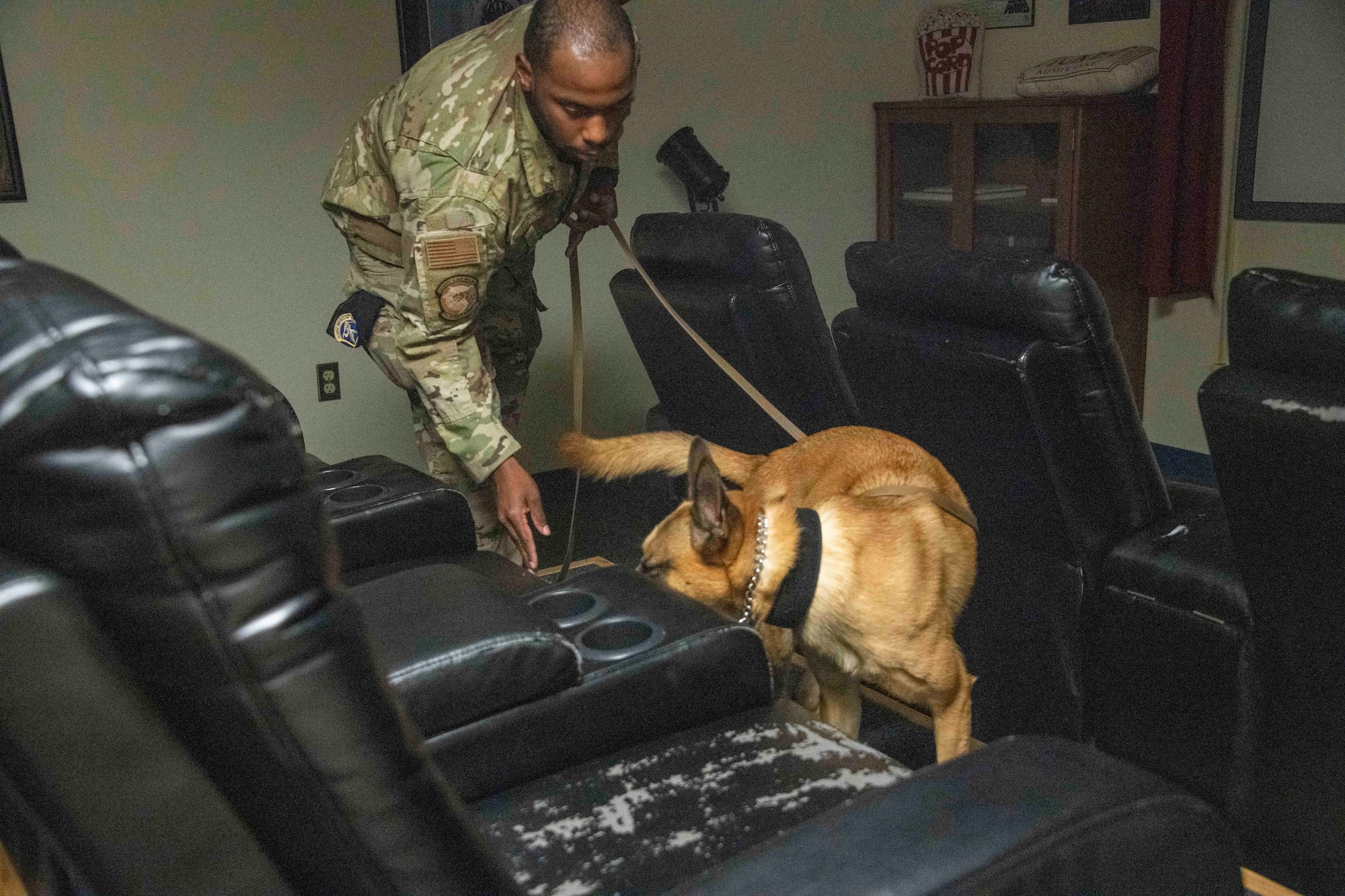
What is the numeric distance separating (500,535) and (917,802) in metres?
1.87

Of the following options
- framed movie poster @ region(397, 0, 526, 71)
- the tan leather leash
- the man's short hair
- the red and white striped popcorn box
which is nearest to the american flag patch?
the man's short hair

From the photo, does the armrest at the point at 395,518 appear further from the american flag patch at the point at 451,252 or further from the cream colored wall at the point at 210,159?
the cream colored wall at the point at 210,159

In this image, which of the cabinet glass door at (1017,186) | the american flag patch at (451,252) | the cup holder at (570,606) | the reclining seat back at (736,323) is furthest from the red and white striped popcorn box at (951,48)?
the cup holder at (570,606)

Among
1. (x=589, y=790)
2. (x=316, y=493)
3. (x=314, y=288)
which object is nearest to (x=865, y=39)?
(x=314, y=288)

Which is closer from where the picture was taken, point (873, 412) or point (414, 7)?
point (873, 412)

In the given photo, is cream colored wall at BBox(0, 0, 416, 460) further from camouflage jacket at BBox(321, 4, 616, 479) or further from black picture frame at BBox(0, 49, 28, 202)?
camouflage jacket at BBox(321, 4, 616, 479)

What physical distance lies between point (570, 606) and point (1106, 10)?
12.2 ft

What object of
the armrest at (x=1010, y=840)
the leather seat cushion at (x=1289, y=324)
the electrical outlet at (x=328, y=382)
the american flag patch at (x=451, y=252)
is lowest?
the electrical outlet at (x=328, y=382)

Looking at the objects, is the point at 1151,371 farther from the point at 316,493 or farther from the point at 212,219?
the point at 316,493

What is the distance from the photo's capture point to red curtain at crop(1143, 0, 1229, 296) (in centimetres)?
359

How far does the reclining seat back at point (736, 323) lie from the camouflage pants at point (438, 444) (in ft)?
1.10

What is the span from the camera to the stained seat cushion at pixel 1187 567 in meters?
1.57

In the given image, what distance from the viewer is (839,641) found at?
5.51 ft

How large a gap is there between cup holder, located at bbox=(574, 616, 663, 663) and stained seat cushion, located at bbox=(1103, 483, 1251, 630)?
35.9 inches
